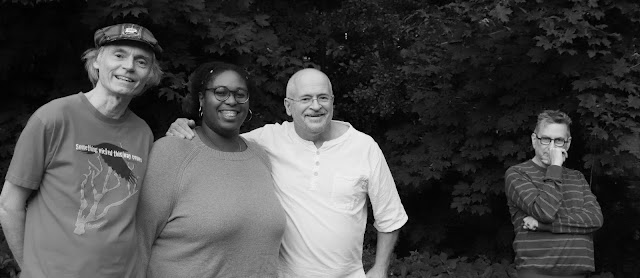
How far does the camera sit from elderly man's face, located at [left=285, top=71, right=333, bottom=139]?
133 inches

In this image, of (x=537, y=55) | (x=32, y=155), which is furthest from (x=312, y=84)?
(x=537, y=55)

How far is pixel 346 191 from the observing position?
3361 mm

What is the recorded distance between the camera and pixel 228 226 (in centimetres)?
292

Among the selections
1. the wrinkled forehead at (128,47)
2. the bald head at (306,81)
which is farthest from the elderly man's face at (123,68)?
the bald head at (306,81)

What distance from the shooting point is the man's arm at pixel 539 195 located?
4.16 m

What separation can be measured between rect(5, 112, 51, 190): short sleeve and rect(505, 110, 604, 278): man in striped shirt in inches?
114

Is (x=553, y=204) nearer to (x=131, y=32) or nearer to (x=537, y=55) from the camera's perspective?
(x=537, y=55)

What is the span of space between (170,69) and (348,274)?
154 inches

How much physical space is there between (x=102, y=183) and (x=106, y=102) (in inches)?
13.7

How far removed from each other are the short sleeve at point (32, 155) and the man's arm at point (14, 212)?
0.19ft

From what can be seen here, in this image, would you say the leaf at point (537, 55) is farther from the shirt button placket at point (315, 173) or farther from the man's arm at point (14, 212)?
the man's arm at point (14, 212)

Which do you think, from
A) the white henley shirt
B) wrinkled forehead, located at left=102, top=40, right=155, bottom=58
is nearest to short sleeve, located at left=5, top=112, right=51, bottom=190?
wrinkled forehead, located at left=102, top=40, right=155, bottom=58

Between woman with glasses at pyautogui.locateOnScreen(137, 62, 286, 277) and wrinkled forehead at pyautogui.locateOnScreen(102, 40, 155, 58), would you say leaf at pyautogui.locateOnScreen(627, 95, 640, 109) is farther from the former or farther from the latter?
wrinkled forehead at pyautogui.locateOnScreen(102, 40, 155, 58)

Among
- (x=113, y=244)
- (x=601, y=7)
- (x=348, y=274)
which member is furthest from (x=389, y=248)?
(x=601, y=7)
